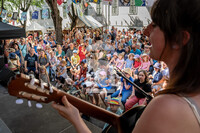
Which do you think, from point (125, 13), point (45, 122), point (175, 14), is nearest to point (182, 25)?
point (175, 14)

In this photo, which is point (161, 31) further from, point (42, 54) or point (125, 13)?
point (125, 13)

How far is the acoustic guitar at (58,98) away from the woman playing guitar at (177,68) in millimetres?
607

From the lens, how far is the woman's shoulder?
0.55 m

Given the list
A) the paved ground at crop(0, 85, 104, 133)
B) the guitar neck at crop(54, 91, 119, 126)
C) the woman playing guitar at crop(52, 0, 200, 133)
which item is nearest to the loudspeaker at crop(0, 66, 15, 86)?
the paved ground at crop(0, 85, 104, 133)

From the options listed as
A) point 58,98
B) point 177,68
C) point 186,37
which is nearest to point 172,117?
point 177,68

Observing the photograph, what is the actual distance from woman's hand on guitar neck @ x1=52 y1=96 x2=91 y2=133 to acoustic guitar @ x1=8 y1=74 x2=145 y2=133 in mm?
49

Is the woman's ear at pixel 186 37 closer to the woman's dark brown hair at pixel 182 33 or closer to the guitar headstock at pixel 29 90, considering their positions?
the woman's dark brown hair at pixel 182 33

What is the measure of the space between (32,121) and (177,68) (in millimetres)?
3835

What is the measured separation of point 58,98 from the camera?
1044 mm

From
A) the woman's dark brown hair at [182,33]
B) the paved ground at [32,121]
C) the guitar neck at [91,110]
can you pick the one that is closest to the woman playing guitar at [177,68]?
the woman's dark brown hair at [182,33]

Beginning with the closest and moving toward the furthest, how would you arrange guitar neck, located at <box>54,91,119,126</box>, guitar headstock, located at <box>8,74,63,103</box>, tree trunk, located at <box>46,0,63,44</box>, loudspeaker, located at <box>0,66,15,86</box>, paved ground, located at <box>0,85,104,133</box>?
1. guitar headstock, located at <box>8,74,63,103</box>
2. guitar neck, located at <box>54,91,119,126</box>
3. paved ground, located at <box>0,85,104,133</box>
4. loudspeaker, located at <box>0,66,15,86</box>
5. tree trunk, located at <box>46,0,63,44</box>

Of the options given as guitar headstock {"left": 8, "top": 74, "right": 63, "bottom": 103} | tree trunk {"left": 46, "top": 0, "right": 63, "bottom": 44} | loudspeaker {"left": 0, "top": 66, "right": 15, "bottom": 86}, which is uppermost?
tree trunk {"left": 46, "top": 0, "right": 63, "bottom": 44}

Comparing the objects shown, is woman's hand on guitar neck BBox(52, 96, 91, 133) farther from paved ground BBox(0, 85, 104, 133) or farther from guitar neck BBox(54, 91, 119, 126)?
paved ground BBox(0, 85, 104, 133)

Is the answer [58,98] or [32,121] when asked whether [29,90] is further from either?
[32,121]
